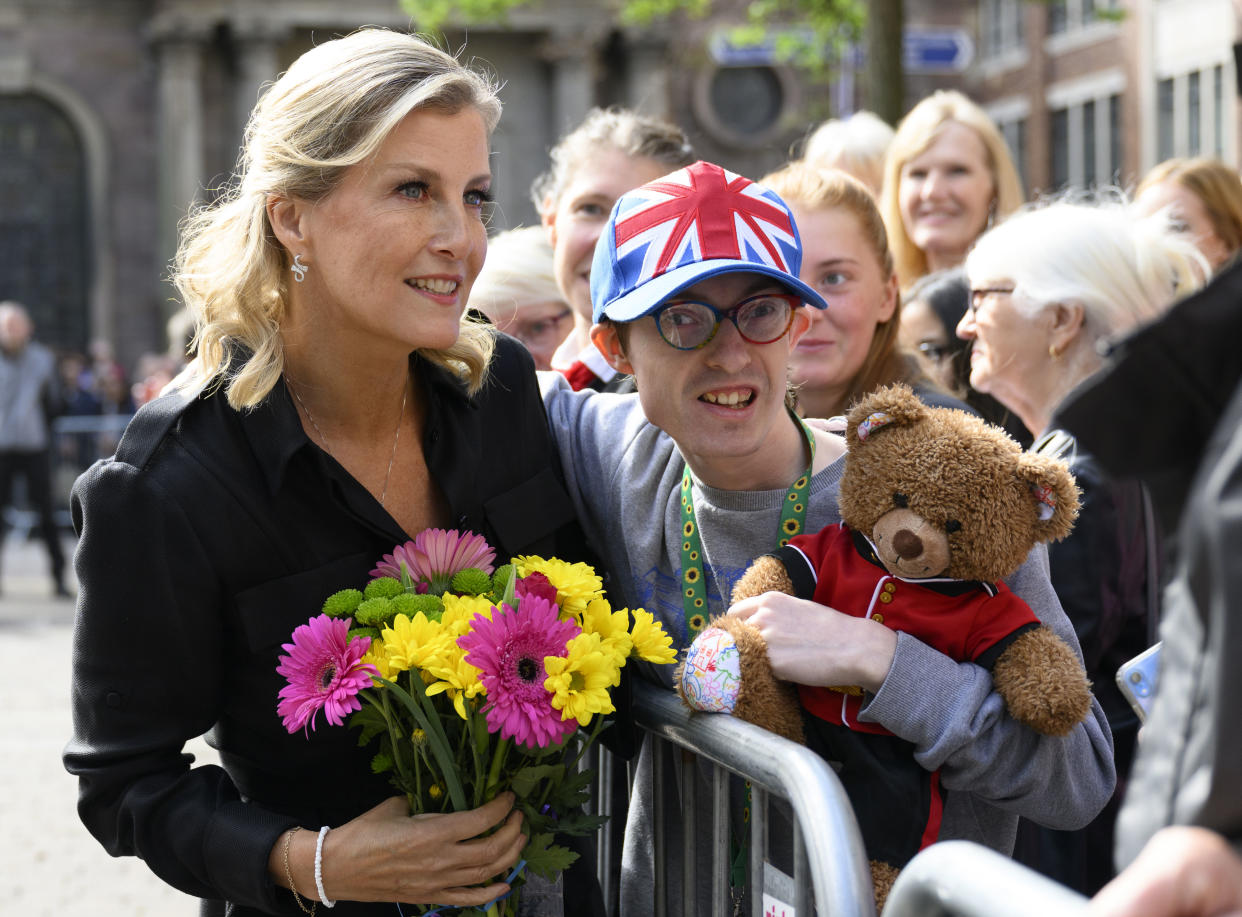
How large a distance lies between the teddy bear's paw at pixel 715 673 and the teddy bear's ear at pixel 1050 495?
0.50 metres

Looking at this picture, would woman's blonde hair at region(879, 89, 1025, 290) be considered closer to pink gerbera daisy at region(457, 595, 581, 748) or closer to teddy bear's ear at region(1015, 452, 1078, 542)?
teddy bear's ear at region(1015, 452, 1078, 542)

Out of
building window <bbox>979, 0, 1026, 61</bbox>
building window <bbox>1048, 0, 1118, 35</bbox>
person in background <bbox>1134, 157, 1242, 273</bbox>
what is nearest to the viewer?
person in background <bbox>1134, 157, 1242, 273</bbox>

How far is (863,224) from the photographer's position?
3.22m

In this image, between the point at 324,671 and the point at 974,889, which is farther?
the point at 324,671

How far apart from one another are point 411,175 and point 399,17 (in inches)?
913

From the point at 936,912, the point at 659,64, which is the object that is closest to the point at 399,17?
the point at 659,64

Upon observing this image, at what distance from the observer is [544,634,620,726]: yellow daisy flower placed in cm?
202

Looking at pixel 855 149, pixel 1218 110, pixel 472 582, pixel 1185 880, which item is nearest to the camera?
pixel 1185 880

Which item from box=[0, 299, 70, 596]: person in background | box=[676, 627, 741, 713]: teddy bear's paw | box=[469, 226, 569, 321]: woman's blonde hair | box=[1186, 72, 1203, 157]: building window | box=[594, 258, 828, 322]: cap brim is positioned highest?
box=[1186, 72, 1203, 157]: building window

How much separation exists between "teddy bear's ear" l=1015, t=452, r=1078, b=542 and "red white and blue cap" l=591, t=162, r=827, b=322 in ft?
1.37

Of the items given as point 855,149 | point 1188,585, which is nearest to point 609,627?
point 1188,585

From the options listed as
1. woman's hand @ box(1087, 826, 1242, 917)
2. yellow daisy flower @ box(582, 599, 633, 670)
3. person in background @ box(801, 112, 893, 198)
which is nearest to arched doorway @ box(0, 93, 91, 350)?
person in background @ box(801, 112, 893, 198)

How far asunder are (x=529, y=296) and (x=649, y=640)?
2.64 m

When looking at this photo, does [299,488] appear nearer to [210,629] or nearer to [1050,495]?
[210,629]
